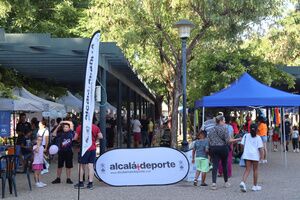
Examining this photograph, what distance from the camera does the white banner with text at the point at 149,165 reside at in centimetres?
1058

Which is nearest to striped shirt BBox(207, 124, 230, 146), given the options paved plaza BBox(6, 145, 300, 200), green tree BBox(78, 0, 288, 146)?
paved plaza BBox(6, 145, 300, 200)

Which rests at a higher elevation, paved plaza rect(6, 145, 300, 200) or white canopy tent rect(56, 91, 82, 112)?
white canopy tent rect(56, 91, 82, 112)

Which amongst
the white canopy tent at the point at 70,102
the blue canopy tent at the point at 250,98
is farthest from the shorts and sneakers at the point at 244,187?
the white canopy tent at the point at 70,102

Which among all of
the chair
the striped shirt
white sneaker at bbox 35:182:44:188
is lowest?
white sneaker at bbox 35:182:44:188

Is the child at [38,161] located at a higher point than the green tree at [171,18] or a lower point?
lower

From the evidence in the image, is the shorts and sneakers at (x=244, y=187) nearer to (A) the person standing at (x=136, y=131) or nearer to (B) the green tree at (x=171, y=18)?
(B) the green tree at (x=171, y=18)

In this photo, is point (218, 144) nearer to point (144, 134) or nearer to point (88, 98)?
point (88, 98)

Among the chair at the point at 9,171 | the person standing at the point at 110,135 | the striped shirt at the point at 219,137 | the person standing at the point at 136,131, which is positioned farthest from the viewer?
the person standing at the point at 110,135

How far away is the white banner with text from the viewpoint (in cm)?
1058

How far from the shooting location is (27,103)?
1498 centimetres

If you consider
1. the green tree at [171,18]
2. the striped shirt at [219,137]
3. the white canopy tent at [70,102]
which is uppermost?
the green tree at [171,18]

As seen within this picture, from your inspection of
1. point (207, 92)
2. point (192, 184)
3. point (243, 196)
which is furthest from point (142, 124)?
point (243, 196)

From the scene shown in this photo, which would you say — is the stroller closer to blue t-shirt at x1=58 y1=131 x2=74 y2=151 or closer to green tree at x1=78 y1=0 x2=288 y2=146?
green tree at x1=78 y1=0 x2=288 y2=146

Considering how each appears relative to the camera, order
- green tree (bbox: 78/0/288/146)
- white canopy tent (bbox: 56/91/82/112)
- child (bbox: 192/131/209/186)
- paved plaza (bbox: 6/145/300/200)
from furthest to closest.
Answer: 1. white canopy tent (bbox: 56/91/82/112)
2. green tree (bbox: 78/0/288/146)
3. child (bbox: 192/131/209/186)
4. paved plaza (bbox: 6/145/300/200)
